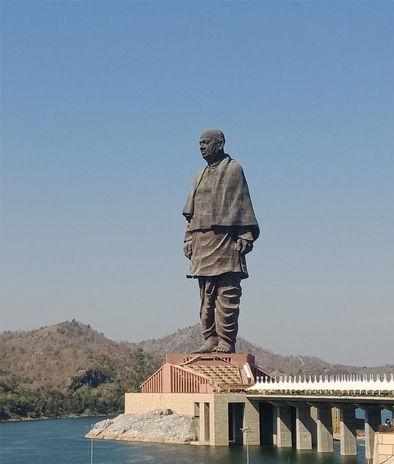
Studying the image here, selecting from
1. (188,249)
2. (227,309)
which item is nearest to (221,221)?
(188,249)

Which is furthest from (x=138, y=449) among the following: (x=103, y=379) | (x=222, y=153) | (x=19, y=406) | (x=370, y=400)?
(x=103, y=379)

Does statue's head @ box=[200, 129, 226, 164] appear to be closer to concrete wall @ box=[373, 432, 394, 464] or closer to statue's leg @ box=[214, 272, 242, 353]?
statue's leg @ box=[214, 272, 242, 353]

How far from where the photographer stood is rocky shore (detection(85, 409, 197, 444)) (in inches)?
3745

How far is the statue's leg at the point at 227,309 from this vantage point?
11062 cm

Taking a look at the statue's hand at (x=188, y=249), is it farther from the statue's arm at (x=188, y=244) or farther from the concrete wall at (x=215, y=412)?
the concrete wall at (x=215, y=412)

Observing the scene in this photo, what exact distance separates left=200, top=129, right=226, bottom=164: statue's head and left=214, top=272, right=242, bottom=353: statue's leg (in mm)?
12597

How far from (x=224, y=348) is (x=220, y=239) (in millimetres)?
11210

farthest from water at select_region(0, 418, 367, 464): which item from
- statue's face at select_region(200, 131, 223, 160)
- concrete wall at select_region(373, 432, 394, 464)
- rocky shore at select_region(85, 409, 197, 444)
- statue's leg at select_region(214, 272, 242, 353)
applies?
statue's face at select_region(200, 131, 223, 160)

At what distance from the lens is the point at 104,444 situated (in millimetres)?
97562

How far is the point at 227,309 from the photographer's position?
110 m

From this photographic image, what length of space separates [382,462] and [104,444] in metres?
49.0

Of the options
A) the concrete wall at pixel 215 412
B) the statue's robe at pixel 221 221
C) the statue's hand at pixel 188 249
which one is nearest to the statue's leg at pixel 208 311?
the statue's robe at pixel 221 221

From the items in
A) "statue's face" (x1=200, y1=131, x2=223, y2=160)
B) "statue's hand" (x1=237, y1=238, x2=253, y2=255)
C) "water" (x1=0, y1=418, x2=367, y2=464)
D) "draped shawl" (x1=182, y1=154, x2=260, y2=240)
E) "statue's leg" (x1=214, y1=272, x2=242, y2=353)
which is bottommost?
"water" (x1=0, y1=418, x2=367, y2=464)

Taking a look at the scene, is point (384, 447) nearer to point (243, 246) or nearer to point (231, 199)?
point (243, 246)
